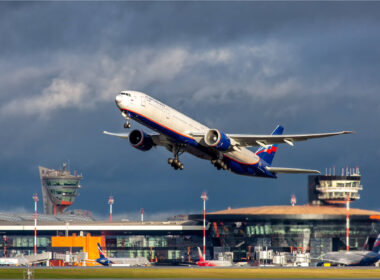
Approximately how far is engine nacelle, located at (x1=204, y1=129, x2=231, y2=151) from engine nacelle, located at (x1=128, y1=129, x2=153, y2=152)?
345 inches

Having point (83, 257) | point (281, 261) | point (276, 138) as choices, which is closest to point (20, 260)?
point (83, 257)

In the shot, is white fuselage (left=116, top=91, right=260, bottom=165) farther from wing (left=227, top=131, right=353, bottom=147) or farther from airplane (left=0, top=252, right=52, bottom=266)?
airplane (left=0, top=252, right=52, bottom=266)

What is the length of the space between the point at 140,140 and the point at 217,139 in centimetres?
1102

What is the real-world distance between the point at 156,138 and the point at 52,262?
3632 inches

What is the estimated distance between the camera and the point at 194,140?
318 feet

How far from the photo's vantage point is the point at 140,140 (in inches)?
3942

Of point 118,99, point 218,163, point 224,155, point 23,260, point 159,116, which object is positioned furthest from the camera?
point 23,260

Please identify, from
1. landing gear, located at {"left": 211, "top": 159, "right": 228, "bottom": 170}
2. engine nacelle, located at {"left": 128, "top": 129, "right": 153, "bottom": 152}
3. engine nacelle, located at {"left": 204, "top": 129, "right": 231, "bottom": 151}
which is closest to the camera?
engine nacelle, located at {"left": 204, "top": 129, "right": 231, "bottom": 151}

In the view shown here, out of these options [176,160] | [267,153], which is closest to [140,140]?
[176,160]

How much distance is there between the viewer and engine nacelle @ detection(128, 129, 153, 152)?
328 feet

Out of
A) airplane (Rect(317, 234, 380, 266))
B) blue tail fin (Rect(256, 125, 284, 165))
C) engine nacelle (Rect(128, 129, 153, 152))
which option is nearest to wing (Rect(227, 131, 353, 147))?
engine nacelle (Rect(128, 129, 153, 152))

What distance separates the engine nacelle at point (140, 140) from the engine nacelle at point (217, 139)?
8.76m

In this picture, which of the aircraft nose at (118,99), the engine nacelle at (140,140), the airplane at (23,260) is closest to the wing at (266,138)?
the engine nacelle at (140,140)

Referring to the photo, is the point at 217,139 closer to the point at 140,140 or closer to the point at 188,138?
the point at 188,138
